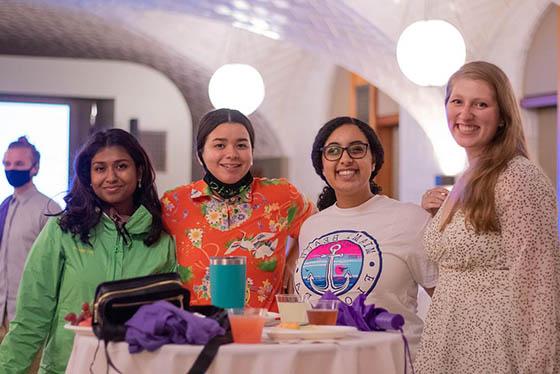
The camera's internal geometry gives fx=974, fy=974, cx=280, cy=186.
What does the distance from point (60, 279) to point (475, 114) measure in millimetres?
1494

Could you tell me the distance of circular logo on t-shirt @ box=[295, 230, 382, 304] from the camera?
322 cm

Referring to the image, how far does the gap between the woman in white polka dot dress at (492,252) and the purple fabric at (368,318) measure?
0.98 ft

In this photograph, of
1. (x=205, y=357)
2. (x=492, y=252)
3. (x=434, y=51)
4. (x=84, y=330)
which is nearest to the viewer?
(x=205, y=357)

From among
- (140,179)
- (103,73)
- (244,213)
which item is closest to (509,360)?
(244,213)

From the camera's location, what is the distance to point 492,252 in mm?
2859

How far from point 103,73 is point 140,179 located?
8.68 meters

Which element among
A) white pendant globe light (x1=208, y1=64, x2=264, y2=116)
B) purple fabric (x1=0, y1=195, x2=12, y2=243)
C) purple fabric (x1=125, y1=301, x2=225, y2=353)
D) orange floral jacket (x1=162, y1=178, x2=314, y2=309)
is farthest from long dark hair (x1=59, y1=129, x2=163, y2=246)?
white pendant globe light (x1=208, y1=64, x2=264, y2=116)

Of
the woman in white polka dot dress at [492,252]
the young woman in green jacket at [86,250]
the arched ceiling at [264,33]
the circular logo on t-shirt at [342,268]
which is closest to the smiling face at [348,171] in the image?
the circular logo on t-shirt at [342,268]

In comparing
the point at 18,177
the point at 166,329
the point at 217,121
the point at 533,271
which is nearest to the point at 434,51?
the point at 18,177

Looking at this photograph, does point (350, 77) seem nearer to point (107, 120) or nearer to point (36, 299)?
point (107, 120)

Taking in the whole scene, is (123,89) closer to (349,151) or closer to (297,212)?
(297,212)

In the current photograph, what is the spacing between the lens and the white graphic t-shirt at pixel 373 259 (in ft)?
10.6

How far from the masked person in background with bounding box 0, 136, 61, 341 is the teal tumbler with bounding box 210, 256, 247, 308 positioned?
2.69 meters

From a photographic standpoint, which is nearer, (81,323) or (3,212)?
(81,323)
